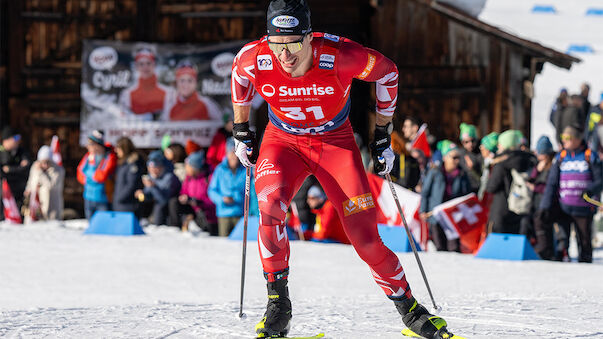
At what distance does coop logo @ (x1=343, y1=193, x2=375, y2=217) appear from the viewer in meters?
5.13

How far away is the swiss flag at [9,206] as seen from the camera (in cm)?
1272

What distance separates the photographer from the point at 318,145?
5320 mm

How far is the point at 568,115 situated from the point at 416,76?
138 inches

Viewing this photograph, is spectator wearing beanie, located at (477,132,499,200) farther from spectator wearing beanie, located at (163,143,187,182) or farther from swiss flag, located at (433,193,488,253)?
spectator wearing beanie, located at (163,143,187,182)

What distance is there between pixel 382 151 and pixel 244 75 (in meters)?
0.95

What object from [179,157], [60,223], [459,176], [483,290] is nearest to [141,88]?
[179,157]

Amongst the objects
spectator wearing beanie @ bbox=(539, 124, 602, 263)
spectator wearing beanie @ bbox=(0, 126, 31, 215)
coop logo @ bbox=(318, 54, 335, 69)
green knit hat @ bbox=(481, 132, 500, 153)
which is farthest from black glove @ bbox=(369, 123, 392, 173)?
spectator wearing beanie @ bbox=(0, 126, 31, 215)

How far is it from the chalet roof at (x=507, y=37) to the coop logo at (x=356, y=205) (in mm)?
8950

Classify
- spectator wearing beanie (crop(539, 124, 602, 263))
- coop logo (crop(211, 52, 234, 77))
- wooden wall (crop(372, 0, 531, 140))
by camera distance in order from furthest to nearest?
coop logo (crop(211, 52, 234, 77)) < wooden wall (crop(372, 0, 531, 140)) < spectator wearing beanie (crop(539, 124, 602, 263))

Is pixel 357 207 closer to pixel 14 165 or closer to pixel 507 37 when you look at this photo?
pixel 14 165

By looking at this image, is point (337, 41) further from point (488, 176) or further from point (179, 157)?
point (179, 157)

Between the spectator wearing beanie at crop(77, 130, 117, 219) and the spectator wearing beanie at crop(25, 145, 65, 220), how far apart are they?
3.01ft

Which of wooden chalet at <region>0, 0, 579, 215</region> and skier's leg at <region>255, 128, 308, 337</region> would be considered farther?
wooden chalet at <region>0, 0, 579, 215</region>

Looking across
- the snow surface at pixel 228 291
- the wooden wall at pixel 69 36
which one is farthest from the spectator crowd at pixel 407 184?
the wooden wall at pixel 69 36
